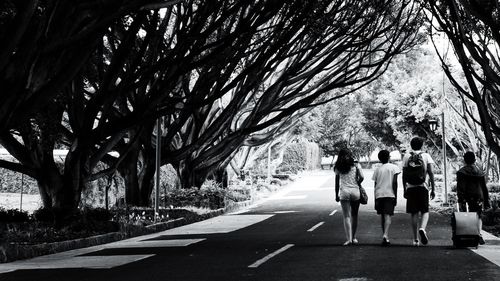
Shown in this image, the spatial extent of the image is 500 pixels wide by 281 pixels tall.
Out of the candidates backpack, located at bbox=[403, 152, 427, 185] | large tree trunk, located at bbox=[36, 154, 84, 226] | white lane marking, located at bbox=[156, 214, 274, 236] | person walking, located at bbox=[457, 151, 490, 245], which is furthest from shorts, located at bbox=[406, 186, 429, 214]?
large tree trunk, located at bbox=[36, 154, 84, 226]

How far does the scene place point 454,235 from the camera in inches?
472

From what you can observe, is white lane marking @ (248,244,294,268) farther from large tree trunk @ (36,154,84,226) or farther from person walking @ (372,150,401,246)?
large tree trunk @ (36,154,84,226)

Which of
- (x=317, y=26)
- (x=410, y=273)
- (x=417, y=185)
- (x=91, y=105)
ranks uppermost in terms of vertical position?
(x=317, y=26)

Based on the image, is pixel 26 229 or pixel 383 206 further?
pixel 26 229

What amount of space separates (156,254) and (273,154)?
5577cm

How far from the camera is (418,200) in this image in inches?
483

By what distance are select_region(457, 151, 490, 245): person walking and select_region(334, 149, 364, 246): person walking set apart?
1.79 meters

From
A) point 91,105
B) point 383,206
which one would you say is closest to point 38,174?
point 91,105

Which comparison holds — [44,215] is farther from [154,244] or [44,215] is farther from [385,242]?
[385,242]

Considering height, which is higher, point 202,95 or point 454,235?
point 202,95

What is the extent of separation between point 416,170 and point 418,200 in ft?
1.69

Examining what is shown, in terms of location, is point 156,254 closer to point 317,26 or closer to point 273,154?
point 317,26

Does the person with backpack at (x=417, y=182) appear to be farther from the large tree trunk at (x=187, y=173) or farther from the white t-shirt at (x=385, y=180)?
the large tree trunk at (x=187, y=173)

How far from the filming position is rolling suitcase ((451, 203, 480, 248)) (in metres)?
11.7
